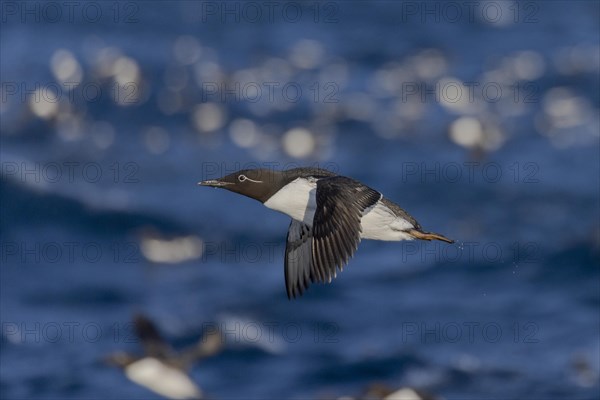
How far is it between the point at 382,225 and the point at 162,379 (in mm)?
11264

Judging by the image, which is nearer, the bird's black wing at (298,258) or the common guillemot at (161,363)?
the bird's black wing at (298,258)

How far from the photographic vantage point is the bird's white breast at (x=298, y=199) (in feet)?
36.2

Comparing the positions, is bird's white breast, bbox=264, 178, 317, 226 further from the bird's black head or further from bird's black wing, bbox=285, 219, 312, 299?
bird's black wing, bbox=285, 219, 312, 299

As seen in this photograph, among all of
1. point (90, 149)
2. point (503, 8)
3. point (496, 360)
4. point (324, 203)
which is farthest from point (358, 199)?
point (503, 8)

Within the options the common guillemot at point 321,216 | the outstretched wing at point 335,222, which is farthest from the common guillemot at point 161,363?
the outstretched wing at point 335,222

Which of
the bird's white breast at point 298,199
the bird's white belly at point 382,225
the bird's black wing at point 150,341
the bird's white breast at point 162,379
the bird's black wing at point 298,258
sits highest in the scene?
the bird's white breast at point 298,199

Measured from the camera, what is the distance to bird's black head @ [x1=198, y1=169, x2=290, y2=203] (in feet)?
36.8

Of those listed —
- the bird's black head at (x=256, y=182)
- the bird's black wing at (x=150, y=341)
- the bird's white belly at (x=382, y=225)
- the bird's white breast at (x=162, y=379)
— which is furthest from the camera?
the bird's white breast at (x=162, y=379)

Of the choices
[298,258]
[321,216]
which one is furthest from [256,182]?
[321,216]

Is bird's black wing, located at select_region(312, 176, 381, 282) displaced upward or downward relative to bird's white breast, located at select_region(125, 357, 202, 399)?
upward

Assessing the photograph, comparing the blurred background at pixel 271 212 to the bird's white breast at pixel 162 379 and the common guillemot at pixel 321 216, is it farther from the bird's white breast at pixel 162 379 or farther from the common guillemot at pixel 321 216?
the common guillemot at pixel 321 216

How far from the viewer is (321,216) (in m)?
10.4

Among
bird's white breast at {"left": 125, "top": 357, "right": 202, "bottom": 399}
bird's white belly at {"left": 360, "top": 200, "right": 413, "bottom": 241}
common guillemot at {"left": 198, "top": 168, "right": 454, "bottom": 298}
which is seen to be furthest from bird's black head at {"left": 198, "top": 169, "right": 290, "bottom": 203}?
bird's white breast at {"left": 125, "top": 357, "right": 202, "bottom": 399}

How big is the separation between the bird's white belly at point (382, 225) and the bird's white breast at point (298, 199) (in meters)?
0.48
